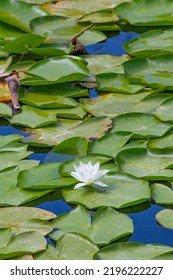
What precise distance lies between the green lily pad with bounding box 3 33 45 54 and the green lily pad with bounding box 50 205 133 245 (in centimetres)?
107

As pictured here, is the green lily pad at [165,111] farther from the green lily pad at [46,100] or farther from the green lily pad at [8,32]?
the green lily pad at [8,32]

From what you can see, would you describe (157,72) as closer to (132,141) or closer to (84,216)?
(132,141)

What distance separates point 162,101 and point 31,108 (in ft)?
1.46

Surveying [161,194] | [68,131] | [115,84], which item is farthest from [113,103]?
[161,194]

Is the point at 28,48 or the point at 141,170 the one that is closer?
the point at 141,170

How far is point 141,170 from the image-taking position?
2463 millimetres

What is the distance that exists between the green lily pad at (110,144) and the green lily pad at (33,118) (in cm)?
21

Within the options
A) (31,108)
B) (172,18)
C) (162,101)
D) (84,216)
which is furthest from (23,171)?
(172,18)

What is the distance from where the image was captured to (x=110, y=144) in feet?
8.51

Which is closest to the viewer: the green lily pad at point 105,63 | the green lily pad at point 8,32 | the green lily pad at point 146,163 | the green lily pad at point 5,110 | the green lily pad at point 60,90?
the green lily pad at point 146,163

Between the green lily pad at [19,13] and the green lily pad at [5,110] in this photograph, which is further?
the green lily pad at [19,13]

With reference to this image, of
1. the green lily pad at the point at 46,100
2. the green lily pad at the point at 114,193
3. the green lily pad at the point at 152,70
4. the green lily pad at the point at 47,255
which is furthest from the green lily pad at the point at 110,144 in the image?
the green lily pad at the point at 47,255

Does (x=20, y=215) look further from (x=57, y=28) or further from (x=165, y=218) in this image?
(x=57, y=28)

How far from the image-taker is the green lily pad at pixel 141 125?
265cm
